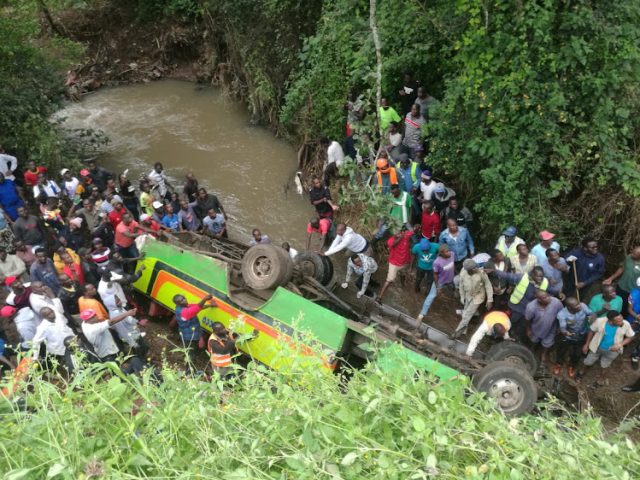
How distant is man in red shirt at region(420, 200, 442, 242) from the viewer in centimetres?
903

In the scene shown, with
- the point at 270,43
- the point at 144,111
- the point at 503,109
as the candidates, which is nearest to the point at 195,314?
the point at 503,109

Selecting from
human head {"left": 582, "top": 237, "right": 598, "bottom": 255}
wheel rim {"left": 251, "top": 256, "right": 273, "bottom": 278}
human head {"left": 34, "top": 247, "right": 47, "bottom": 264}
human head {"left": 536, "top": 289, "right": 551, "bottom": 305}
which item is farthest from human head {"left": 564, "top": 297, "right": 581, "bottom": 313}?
human head {"left": 34, "top": 247, "right": 47, "bottom": 264}

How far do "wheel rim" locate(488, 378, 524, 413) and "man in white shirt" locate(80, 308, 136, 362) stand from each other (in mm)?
4456

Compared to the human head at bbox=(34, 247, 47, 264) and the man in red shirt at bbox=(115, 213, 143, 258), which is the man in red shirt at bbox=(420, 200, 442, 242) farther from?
the human head at bbox=(34, 247, 47, 264)

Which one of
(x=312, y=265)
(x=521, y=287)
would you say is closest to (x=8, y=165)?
(x=312, y=265)

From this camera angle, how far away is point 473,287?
791 cm

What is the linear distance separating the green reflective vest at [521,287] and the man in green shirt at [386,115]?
175 inches

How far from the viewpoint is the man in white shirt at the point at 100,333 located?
22.2 ft

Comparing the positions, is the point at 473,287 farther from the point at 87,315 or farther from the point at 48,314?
the point at 48,314

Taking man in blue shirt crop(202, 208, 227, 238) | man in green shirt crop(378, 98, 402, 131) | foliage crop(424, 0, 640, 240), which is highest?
foliage crop(424, 0, 640, 240)

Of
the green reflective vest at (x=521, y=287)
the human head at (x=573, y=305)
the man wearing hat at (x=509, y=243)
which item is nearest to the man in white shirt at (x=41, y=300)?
the green reflective vest at (x=521, y=287)

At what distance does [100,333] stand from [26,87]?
767 cm

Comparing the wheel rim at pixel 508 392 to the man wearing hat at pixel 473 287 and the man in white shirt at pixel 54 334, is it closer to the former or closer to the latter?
the man wearing hat at pixel 473 287

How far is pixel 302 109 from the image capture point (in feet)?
42.9
